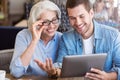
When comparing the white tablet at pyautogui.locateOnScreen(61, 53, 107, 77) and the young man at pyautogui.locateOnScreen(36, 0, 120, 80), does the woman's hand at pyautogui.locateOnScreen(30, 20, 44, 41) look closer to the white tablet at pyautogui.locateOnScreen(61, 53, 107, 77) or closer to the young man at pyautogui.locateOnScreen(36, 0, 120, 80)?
the young man at pyautogui.locateOnScreen(36, 0, 120, 80)

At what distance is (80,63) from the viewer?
4.67 ft

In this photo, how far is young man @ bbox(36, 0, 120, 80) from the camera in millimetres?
1523

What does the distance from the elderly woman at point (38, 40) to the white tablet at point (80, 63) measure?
23 centimetres

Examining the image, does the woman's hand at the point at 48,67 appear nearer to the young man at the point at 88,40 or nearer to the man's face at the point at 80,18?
the young man at the point at 88,40

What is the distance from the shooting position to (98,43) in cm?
159

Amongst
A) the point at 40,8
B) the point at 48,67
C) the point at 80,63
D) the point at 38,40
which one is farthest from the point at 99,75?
the point at 40,8

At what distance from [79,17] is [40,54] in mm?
362

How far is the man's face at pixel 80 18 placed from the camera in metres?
1.52

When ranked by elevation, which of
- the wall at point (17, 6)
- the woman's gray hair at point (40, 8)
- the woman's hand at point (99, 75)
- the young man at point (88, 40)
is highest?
the wall at point (17, 6)

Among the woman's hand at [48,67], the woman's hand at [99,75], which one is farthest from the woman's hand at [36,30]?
the woman's hand at [99,75]

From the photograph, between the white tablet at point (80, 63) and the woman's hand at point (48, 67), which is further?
the woman's hand at point (48, 67)

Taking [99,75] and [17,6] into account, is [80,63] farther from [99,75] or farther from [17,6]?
[17,6]

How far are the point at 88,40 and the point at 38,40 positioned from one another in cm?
32

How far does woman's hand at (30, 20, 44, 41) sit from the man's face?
19cm
